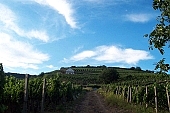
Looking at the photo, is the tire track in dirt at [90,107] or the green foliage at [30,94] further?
the tire track in dirt at [90,107]

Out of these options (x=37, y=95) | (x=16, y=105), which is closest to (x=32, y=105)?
(x=37, y=95)

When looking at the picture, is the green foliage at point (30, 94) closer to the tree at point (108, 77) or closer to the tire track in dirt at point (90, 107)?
the tire track in dirt at point (90, 107)

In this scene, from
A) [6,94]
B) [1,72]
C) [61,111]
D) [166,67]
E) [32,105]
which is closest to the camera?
[1,72]

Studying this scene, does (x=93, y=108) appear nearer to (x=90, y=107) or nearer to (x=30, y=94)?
(x=90, y=107)

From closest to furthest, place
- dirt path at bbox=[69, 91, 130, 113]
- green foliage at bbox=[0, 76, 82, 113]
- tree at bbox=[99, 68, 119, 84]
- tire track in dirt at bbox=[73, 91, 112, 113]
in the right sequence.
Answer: green foliage at bbox=[0, 76, 82, 113] → tire track in dirt at bbox=[73, 91, 112, 113] → dirt path at bbox=[69, 91, 130, 113] → tree at bbox=[99, 68, 119, 84]

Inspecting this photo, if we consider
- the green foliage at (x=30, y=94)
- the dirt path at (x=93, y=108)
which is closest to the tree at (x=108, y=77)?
the dirt path at (x=93, y=108)

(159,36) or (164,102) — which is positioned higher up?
(159,36)

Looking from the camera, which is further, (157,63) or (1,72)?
(157,63)

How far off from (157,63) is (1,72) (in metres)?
5.42

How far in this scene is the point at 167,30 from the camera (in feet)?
30.3

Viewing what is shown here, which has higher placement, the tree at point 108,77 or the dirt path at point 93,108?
the tree at point 108,77

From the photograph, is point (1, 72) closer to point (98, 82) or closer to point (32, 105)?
point (32, 105)

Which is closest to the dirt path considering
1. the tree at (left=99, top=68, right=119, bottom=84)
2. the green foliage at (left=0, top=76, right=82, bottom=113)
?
the green foliage at (left=0, top=76, right=82, bottom=113)

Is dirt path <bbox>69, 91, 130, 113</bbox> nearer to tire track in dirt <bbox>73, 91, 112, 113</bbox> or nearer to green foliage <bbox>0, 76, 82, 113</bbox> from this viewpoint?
tire track in dirt <bbox>73, 91, 112, 113</bbox>
